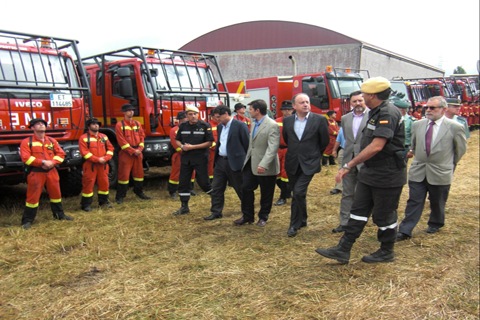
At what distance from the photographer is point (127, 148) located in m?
6.34

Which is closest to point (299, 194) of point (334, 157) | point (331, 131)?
point (334, 157)

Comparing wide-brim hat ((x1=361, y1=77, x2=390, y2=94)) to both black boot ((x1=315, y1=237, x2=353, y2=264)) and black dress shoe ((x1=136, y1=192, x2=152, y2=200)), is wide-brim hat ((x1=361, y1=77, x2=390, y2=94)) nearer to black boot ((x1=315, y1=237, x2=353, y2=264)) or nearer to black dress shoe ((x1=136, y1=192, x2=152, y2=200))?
black boot ((x1=315, y1=237, x2=353, y2=264))

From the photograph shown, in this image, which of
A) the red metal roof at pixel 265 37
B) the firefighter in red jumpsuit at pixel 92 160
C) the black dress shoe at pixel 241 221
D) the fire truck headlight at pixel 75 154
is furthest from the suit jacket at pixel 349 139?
the red metal roof at pixel 265 37

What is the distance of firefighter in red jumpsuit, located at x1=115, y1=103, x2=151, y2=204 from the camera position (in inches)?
250

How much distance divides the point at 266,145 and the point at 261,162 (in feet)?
0.96

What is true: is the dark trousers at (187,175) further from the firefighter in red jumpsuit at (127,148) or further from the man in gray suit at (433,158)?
the man in gray suit at (433,158)

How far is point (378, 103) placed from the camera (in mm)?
3379

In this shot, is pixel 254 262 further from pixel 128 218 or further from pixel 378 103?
pixel 128 218

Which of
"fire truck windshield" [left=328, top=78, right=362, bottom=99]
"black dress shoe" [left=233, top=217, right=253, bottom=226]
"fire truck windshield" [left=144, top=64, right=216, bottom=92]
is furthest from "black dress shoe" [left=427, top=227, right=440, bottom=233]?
"fire truck windshield" [left=328, top=78, right=362, bottom=99]

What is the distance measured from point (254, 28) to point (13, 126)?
884 inches

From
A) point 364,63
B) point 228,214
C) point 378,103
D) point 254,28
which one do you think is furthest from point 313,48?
point 378,103

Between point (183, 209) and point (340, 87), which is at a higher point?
point (340, 87)

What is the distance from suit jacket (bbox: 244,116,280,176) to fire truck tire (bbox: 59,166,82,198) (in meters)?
3.43

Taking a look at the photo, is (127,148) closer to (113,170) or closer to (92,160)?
(92,160)
